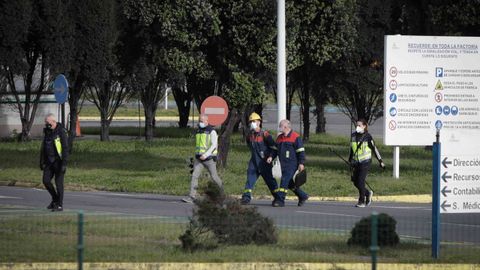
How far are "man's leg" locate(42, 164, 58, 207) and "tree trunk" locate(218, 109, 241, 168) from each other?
9.93 meters

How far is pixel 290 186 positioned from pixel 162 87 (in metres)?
30.7

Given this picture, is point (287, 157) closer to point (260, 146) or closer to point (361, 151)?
point (260, 146)

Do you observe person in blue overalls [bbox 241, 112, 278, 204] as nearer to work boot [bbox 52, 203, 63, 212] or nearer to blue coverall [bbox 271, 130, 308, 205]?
blue coverall [bbox 271, 130, 308, 205]

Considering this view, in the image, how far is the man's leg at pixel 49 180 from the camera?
21359 mm

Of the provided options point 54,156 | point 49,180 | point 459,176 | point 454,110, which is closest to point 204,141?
point 54,156

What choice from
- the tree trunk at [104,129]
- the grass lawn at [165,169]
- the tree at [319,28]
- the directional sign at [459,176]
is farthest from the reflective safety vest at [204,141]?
the tree trunk at [104,129]

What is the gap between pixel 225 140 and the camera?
31.5 metres

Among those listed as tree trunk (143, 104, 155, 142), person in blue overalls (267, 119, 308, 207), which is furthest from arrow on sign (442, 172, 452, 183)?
tree trunk (143, 104, 155, 142)

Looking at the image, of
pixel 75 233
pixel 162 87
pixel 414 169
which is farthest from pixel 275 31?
pixel 162 87

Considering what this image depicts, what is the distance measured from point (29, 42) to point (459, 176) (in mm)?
29606

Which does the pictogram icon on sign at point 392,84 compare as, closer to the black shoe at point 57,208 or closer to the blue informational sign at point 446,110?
the blue informational sign at point 446,110

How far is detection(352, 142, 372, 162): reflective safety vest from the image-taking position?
76.3 ft

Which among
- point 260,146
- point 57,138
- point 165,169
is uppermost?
point 57,138

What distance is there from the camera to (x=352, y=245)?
1523 cm
